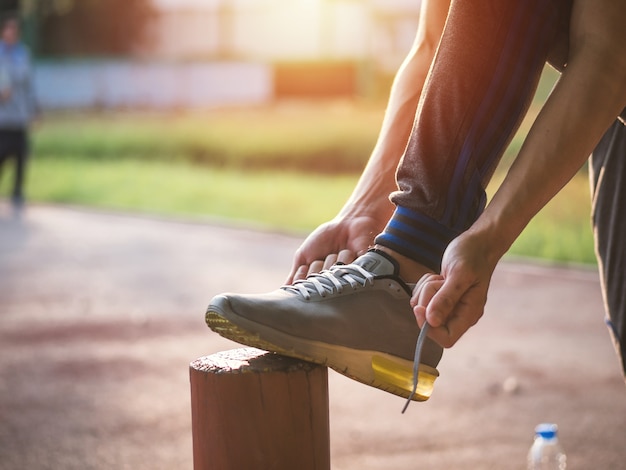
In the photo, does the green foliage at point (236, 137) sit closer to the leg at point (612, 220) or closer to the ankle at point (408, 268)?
the leg at point (612, 220)

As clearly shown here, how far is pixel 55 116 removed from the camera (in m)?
22.0

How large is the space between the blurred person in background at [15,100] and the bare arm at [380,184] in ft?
33.2

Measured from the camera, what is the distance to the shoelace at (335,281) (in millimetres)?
2074

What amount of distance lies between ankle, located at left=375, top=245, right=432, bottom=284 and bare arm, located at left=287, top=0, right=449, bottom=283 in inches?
10.1

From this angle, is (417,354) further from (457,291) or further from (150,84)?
(150,84)

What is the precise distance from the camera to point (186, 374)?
4.78m

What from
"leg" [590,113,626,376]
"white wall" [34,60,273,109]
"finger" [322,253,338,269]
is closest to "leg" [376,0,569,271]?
"finger" [322,253,338,269]

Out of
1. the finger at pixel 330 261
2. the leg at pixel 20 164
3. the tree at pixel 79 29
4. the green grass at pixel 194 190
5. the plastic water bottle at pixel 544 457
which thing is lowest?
the green grass at pixel 194 190

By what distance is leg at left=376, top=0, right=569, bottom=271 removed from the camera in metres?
1.90

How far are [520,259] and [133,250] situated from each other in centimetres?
319

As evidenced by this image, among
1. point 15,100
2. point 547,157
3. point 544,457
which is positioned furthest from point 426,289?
point 15,100

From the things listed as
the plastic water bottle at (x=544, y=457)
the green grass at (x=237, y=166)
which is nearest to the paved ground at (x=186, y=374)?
the plastic water bottle at (x=544, y=457)

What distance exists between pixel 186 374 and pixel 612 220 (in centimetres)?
279

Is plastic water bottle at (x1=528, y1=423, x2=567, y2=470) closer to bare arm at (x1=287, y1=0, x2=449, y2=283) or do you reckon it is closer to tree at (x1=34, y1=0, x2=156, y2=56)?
bare arm at (x1=287, y1=0, x2=449, y2=283)
